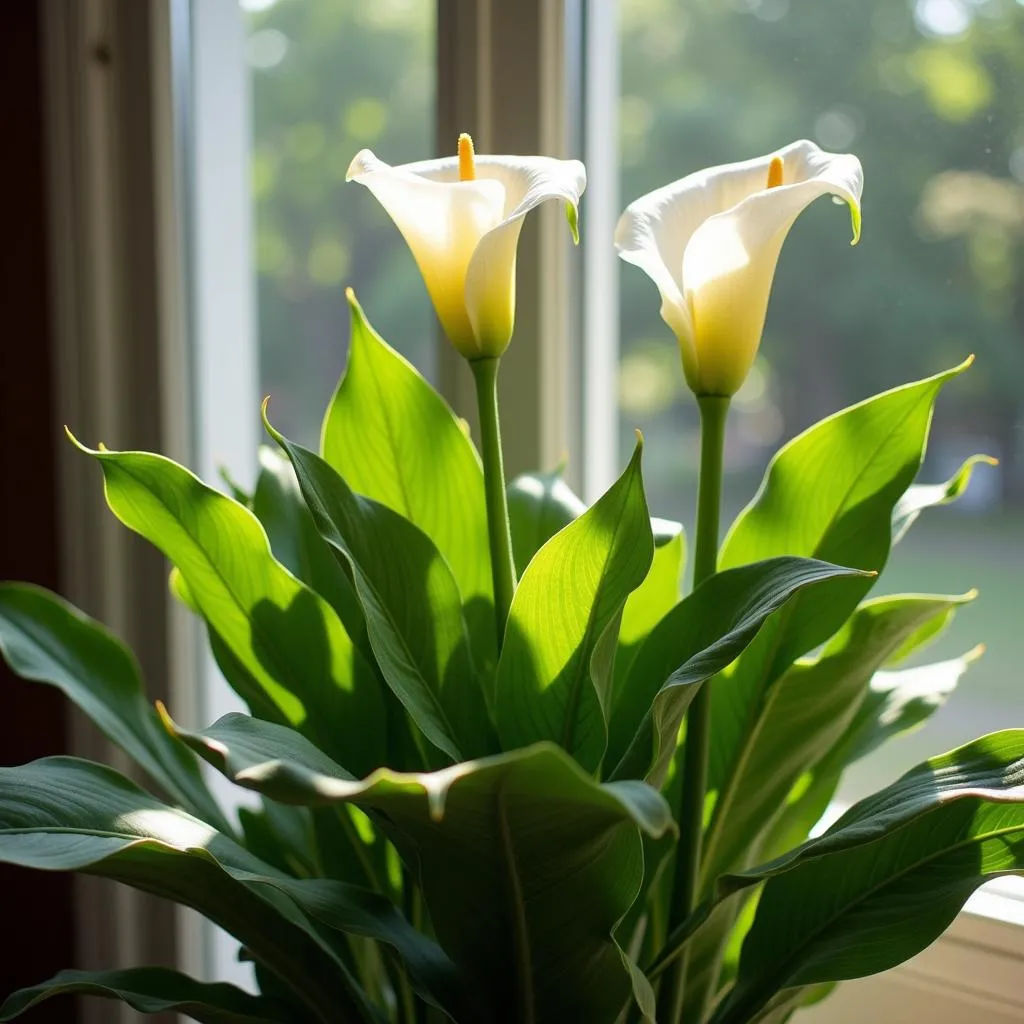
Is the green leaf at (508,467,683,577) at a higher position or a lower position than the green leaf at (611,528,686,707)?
higher

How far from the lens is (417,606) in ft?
2.07

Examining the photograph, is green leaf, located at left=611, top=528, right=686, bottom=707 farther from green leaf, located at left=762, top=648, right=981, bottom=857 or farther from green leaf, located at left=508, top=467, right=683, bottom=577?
green leaf, located at left=762, top=648, right=981, bottom=857

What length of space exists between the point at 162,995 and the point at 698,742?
36cm

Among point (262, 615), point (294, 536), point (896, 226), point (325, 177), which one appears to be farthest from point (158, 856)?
point (325, 177)

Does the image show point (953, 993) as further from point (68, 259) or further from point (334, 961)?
point (68, 259)

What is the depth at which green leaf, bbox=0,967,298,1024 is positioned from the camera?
24.8 inches

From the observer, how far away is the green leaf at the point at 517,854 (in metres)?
0.42

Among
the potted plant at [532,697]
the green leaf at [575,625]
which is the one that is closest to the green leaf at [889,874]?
the potted plant at [532,697]

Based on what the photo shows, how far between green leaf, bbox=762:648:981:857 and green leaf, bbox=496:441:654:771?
175 millimetres

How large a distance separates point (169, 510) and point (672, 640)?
291 mm

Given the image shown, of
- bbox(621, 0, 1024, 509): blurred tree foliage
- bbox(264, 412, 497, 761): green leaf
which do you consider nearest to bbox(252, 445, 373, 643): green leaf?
bbox(264, 412, 497, 761): green leaf

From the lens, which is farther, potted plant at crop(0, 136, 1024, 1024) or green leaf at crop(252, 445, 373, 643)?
green leaf at crop(252, 445, 373, 643)

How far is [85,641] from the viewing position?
0.76 metres

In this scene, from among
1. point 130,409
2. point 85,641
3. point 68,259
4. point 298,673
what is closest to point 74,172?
point 68,259
